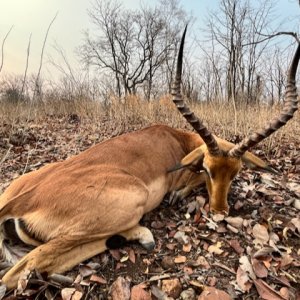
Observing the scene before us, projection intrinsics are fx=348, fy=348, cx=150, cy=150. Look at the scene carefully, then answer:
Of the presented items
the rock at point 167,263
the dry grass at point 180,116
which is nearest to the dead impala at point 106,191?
the rock at point 167,263

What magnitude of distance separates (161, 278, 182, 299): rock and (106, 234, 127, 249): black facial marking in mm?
634

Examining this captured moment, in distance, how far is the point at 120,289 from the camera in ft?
9.91

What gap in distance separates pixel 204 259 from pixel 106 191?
1.16 m

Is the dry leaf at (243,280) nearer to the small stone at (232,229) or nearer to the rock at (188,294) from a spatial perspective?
the rock at (188,294)

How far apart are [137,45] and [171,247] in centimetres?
4207

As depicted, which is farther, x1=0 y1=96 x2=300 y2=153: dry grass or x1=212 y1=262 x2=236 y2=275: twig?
x1=0 y1=96 x2=300 y2=153: dry grass

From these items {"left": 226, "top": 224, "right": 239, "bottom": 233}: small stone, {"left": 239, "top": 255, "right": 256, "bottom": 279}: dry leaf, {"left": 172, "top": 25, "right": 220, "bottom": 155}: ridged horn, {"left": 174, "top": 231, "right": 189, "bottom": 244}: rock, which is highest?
{"left": 172, "top": 25, "right": 220, "bottom": 155}: ridged horn

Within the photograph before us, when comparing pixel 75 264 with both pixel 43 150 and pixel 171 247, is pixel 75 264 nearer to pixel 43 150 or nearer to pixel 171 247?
pixel 171 247

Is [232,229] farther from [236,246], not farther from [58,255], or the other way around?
[58,255]

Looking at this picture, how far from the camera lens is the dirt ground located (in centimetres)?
298

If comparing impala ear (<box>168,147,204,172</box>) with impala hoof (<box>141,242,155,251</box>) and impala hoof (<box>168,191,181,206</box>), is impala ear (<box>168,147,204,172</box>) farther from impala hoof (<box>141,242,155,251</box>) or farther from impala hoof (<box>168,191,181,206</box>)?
impala hoof (<box>141,242,155,251</box>)

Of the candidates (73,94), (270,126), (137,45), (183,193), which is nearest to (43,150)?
(183,193)

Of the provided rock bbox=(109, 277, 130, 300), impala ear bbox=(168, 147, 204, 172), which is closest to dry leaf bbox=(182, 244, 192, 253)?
rock bbox=(109, 277, 130, 300)

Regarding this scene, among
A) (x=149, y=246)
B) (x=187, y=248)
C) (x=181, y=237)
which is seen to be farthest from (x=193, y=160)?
(x=149, y=246)
